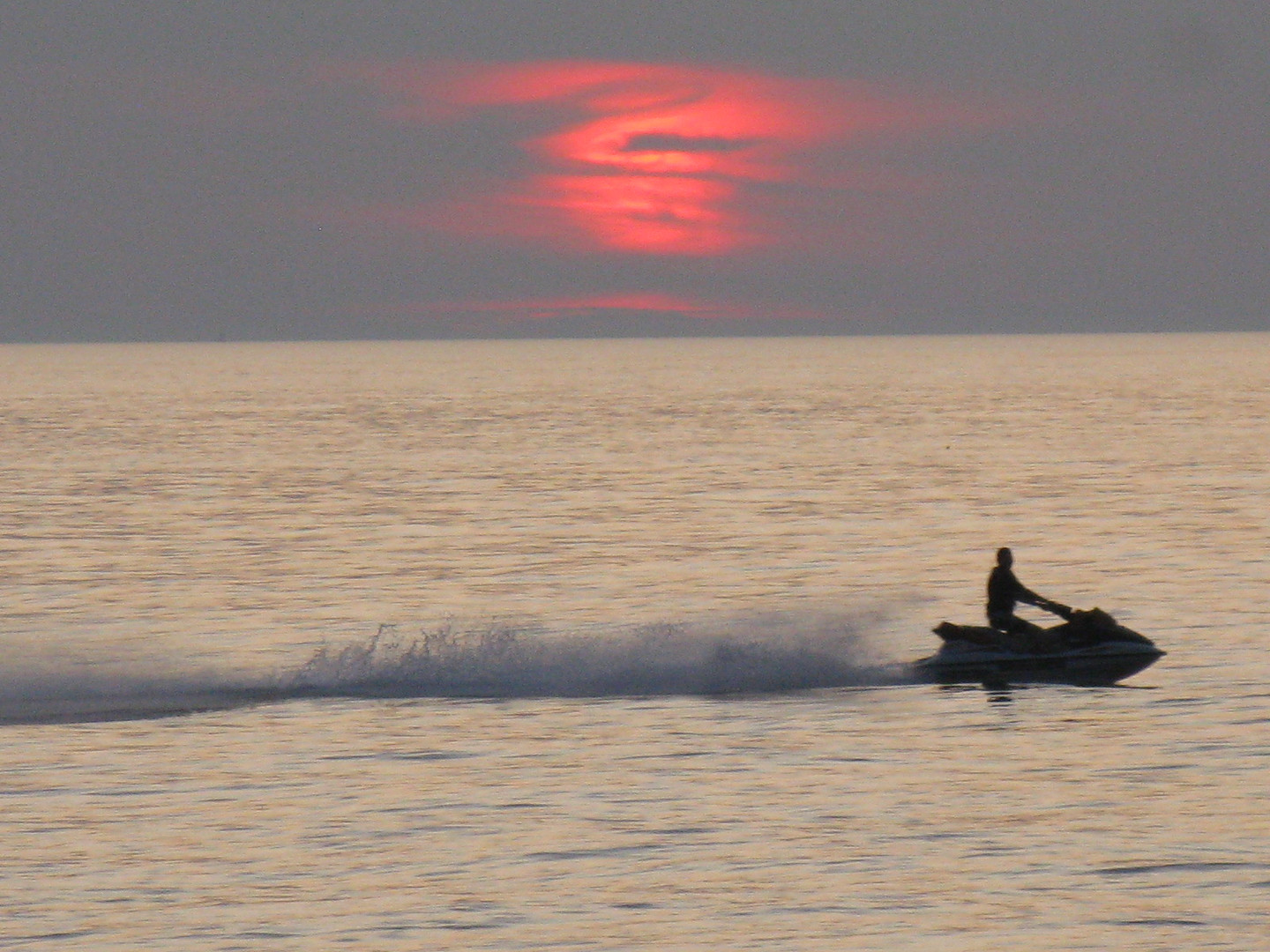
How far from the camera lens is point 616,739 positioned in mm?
28672

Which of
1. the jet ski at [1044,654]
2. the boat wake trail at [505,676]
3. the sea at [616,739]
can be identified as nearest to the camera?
the sea at [616,739]

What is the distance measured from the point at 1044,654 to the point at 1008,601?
1.23 metres

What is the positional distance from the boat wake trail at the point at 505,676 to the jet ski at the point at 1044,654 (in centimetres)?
96

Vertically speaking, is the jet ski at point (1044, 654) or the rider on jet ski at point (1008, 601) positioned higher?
the rider on jet ski at point (1008, 601)

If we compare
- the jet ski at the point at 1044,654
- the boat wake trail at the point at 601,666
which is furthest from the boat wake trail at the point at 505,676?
the jet ski at the point at 1044,654

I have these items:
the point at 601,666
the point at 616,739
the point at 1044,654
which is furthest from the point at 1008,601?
the point at 616,739

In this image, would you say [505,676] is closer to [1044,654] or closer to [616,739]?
[616,739]

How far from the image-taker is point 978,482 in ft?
281

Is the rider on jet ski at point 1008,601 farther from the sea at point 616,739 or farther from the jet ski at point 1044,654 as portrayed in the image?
the sea at point 616,739

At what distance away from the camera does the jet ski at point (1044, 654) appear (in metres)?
33.2

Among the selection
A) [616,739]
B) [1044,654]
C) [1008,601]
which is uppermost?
[1008,601]

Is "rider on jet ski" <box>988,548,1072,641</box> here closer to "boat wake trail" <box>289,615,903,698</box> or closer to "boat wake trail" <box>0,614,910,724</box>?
"boat wake trail" <box>0,614,910,724</box>

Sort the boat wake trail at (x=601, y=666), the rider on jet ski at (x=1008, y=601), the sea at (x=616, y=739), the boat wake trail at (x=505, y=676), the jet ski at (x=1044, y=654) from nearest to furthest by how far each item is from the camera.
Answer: the sea at (x=616, y=739)
the boat wake trail at (x=505, y=676)
the rider on jet ski at (x=1008, y=601)
the boat wake trail at (x=601, y=666)
the jet ski at (x=1044, y=654)

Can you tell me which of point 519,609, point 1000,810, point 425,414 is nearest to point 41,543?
point 519,609
